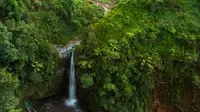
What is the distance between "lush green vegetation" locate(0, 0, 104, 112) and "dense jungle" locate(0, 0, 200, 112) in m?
0.04

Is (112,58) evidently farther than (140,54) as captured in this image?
No

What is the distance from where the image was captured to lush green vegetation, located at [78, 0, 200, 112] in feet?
40.1

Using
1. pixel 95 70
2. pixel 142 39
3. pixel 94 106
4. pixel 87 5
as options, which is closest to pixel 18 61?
pixel 95 70

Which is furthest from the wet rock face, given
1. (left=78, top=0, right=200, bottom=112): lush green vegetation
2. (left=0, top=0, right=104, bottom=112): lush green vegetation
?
(left=78, top=0, right=200, bottom=112): lush green vegetation

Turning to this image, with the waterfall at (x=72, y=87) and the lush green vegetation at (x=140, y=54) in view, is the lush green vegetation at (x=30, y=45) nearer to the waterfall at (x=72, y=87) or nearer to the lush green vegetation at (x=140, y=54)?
the waterfall at (x=72, y=87)

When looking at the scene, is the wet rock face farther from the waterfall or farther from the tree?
the tree

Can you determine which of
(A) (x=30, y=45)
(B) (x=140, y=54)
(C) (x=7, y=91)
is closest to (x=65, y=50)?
(A) (x=30, y=45)

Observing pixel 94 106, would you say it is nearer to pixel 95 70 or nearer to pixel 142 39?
pixel 95 70

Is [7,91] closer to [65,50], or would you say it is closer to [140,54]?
[65,50]

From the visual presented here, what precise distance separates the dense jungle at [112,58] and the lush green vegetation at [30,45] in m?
0.04

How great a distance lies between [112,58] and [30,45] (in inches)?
160

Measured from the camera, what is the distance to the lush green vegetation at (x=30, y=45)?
34.9 ft

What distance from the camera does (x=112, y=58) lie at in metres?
12.1

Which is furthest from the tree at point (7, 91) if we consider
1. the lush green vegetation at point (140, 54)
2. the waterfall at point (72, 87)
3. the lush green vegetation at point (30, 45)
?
the waterfall at point (72, 87)
